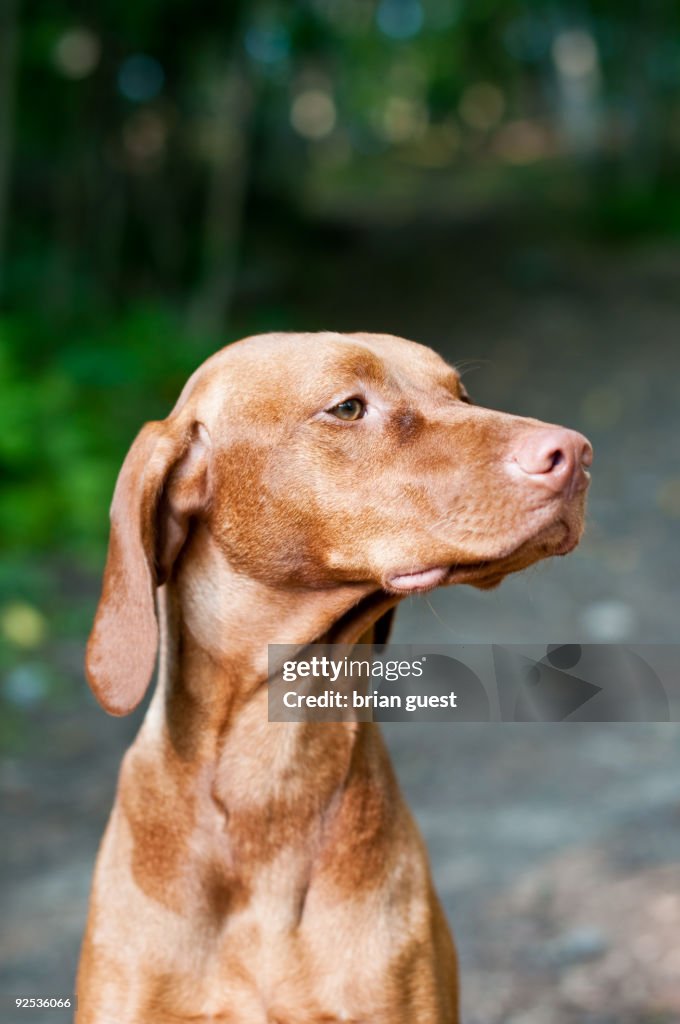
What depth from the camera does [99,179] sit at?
14211mm

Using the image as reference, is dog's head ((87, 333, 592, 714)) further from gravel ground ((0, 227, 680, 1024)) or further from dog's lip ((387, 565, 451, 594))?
gravel ground ((0, 227, 680, 1024))

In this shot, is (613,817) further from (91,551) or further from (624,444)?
(624,444)

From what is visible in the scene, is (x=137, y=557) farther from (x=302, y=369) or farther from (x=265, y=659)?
(x=302, y=369)

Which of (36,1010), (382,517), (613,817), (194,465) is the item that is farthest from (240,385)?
(613,817)

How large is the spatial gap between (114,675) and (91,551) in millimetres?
5710

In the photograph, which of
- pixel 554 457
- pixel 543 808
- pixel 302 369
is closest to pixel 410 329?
pixel 543 808

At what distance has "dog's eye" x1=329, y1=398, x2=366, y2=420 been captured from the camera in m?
2.72

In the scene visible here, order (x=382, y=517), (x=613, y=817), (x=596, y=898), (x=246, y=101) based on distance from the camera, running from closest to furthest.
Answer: (x=382, y=517) < (x=596, y=898) < (x=613, y=817) < (x=246, y=101)

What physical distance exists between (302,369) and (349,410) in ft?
0.46

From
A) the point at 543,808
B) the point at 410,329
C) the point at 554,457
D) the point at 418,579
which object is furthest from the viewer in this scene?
the point at 410,329

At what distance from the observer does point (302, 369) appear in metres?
2.76

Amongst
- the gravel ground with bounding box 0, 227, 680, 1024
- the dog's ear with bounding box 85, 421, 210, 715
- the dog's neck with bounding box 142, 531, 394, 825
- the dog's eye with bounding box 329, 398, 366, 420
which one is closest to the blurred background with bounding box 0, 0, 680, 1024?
the gravel ground with bounding box 0, 227, 680, 1024

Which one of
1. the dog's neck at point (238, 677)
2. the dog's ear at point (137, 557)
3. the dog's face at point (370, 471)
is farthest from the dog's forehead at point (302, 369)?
the dog's neck at point (238, 677)

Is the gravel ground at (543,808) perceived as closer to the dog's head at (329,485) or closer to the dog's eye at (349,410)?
the dog's head at (329,485)
